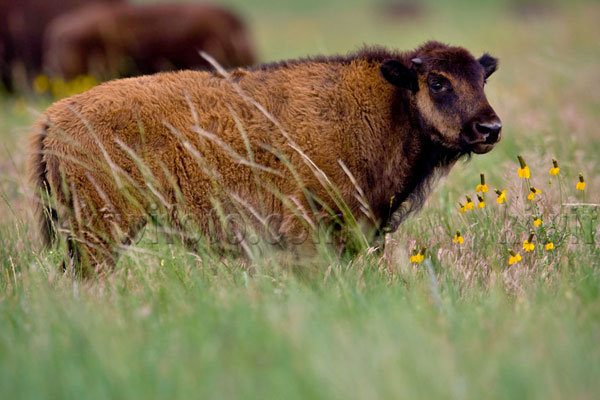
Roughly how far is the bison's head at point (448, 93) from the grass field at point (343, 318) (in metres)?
0.65

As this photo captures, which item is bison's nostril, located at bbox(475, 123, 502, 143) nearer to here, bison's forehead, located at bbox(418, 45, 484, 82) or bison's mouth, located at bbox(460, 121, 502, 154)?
bison's mouth, located at bbox(460, 121, 502, 154)

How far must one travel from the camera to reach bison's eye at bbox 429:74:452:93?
489 centimetres

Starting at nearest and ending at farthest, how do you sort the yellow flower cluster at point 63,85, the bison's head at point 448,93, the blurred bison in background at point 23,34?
1. the bison's head at point 448,93
2. the yellow flower cluster at point 63,85
3. the blurred bison in background at point 23,34

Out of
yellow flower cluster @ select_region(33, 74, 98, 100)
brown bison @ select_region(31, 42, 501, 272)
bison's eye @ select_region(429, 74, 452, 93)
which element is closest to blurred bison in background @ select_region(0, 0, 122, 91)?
yellow flower cluster @ select_region(33, 74, 98, 100)

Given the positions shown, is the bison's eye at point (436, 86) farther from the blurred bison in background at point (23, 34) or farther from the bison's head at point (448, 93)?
the blurred bison in background at point (23, 34)

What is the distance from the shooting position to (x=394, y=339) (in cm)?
317

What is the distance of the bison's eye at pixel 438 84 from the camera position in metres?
4.89

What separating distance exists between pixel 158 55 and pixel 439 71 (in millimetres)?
7999

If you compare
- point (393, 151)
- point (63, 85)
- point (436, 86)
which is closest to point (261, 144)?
point (393, 151)

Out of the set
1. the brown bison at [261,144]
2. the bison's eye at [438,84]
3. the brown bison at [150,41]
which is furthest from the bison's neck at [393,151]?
the brown bison at [150,41]

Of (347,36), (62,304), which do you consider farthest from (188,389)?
(347,36)

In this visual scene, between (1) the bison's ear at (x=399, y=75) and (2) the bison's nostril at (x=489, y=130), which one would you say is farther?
(1) the bison's ear at (x=399, y=75)

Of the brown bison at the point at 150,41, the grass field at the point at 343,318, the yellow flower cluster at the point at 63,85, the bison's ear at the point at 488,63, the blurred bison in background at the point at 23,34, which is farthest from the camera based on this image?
the blurred bison in background at the point at 23,34

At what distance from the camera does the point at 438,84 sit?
193 inches
